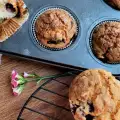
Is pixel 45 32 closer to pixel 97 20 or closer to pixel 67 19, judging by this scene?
pixel 67 19

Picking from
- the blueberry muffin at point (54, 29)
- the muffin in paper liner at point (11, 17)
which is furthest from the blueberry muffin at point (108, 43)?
the muffin in paper liner at point (11, 17)

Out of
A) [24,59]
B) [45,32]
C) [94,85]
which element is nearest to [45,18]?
[45,32]

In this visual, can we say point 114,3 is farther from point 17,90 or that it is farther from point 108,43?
point 17,90

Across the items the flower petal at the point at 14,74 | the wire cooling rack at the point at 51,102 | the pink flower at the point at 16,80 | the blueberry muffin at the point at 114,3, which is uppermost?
the blueberry muffin at the point at 114,3

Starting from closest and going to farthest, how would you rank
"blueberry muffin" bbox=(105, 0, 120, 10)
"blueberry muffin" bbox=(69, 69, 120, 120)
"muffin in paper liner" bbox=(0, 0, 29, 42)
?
1. "blueberry muffin" bbox=(69, 69, 120, 120)
2. "muffin in paper liner" bbox=(0, 0, 29, 42)
3. "blueberry muffin" bbox=(105, 0, 120, 10)

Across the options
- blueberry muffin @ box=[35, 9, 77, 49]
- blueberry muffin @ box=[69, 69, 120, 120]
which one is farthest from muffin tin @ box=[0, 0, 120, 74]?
blueberry muffin @ box=[69, 69, 120, 120]

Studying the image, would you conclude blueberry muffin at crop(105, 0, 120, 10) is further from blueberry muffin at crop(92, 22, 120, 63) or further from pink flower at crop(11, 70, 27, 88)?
pink flower at crop(11, 70, 27, 88)

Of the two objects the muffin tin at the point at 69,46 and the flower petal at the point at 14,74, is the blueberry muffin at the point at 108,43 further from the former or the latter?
the flower petal at the point at 14,74
